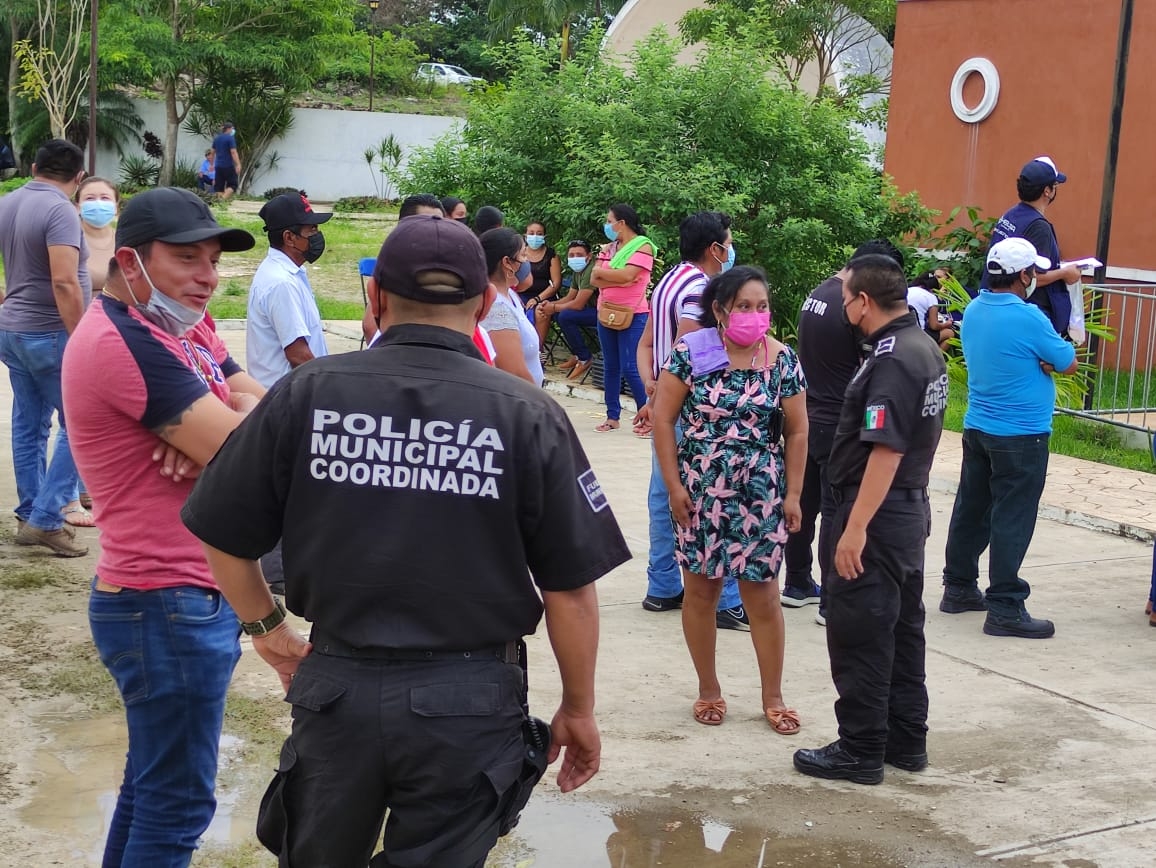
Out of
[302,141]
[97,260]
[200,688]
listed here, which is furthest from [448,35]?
[200,688]

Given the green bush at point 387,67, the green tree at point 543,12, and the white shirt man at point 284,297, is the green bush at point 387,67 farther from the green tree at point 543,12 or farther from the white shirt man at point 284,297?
the white shirt man at point 284,297

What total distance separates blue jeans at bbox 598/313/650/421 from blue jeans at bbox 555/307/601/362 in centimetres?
158

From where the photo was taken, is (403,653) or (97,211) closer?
(403,653)

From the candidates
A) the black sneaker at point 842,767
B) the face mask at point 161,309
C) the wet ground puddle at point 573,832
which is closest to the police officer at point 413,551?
the face mask at point 161,309

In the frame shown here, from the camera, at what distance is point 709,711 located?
535cm

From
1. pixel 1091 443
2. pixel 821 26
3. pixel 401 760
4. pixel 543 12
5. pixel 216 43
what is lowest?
pixel 1091 443

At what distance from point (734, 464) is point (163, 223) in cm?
256

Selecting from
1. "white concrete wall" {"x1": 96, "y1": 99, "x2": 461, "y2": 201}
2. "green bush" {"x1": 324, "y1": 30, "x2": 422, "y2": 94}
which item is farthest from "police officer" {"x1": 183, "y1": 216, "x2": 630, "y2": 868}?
"green bush" {"x1": 324, "y1": 30, "x2": 422, "y2": 94}

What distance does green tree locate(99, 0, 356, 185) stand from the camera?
32531mm

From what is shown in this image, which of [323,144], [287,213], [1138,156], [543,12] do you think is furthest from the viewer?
[543,12]

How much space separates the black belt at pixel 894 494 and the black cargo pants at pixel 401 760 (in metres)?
2.43

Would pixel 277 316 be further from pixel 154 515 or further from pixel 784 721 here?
pixel 154 515

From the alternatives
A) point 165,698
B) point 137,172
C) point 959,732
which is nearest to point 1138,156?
point 959,732

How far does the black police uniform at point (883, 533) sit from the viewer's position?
15.6 feet
